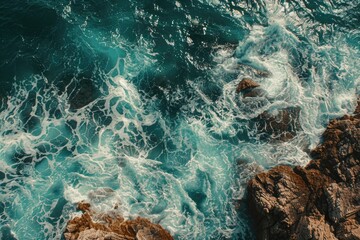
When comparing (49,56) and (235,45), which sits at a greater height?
(235,45)

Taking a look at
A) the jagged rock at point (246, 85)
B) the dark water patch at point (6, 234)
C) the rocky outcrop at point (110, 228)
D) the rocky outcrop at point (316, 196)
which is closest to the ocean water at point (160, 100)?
the dark water patch at point (6, 234)

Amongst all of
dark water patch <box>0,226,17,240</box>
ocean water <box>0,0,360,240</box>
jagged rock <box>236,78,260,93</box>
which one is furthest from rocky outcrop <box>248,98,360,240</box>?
dark water patch <box>0,226,17,240</box>

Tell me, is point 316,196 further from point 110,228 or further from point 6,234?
point 6,234

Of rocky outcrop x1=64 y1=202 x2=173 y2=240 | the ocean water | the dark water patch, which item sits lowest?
the dark water patch

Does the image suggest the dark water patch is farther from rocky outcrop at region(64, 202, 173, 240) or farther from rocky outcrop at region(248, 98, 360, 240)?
rocky outcrop at region(248, 98, 360, 240)

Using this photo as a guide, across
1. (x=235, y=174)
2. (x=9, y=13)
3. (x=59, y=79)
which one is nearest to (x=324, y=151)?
(x=235, y=174)

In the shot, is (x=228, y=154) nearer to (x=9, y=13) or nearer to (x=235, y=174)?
(x=235, y=174)
